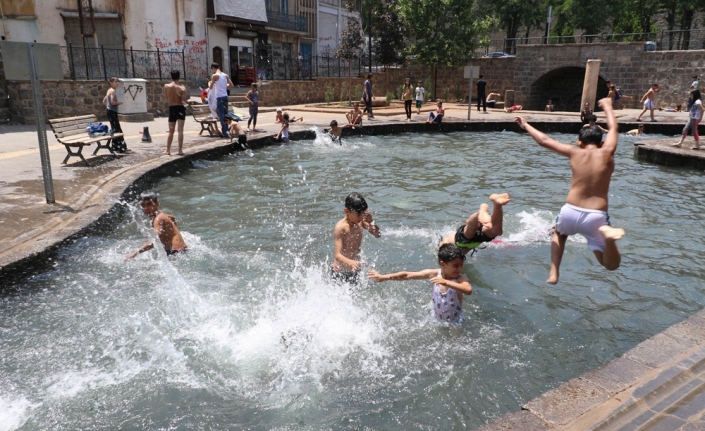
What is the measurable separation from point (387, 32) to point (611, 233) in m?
30.0

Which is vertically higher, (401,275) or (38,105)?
(38,105)

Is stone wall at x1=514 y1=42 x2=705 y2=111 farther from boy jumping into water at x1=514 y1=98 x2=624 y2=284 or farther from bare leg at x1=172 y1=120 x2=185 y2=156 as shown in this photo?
boy jumping into water at x1=514 y1=98 x2=624 y2=284

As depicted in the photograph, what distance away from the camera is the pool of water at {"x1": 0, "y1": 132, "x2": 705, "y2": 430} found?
4176 mm

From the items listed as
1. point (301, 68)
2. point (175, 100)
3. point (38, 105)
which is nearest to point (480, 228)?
point (38, 105)

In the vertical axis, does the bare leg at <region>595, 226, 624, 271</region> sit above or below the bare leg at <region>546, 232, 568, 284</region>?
above

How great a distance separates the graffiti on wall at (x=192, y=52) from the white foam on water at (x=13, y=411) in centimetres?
2502

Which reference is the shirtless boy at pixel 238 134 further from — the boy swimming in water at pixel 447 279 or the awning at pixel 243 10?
the awning at pixel 243 10

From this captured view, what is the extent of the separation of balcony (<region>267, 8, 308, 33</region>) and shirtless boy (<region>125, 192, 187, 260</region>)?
29716 mm

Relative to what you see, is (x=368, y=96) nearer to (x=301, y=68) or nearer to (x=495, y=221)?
(x=301, y=68)

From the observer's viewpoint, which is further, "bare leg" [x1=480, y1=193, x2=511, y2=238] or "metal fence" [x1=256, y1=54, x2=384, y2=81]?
"metal fence" [x1=256, y1=54, x2=384, y2=81]

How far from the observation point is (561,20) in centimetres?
4059

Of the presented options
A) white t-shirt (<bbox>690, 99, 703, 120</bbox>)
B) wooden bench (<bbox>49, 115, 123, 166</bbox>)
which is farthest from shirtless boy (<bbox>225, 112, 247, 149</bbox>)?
white t-shirt (<bbox>690, 99, 703, 120</bbox>)

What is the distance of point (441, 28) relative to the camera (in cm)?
2881

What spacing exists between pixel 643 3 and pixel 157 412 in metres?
38.5
